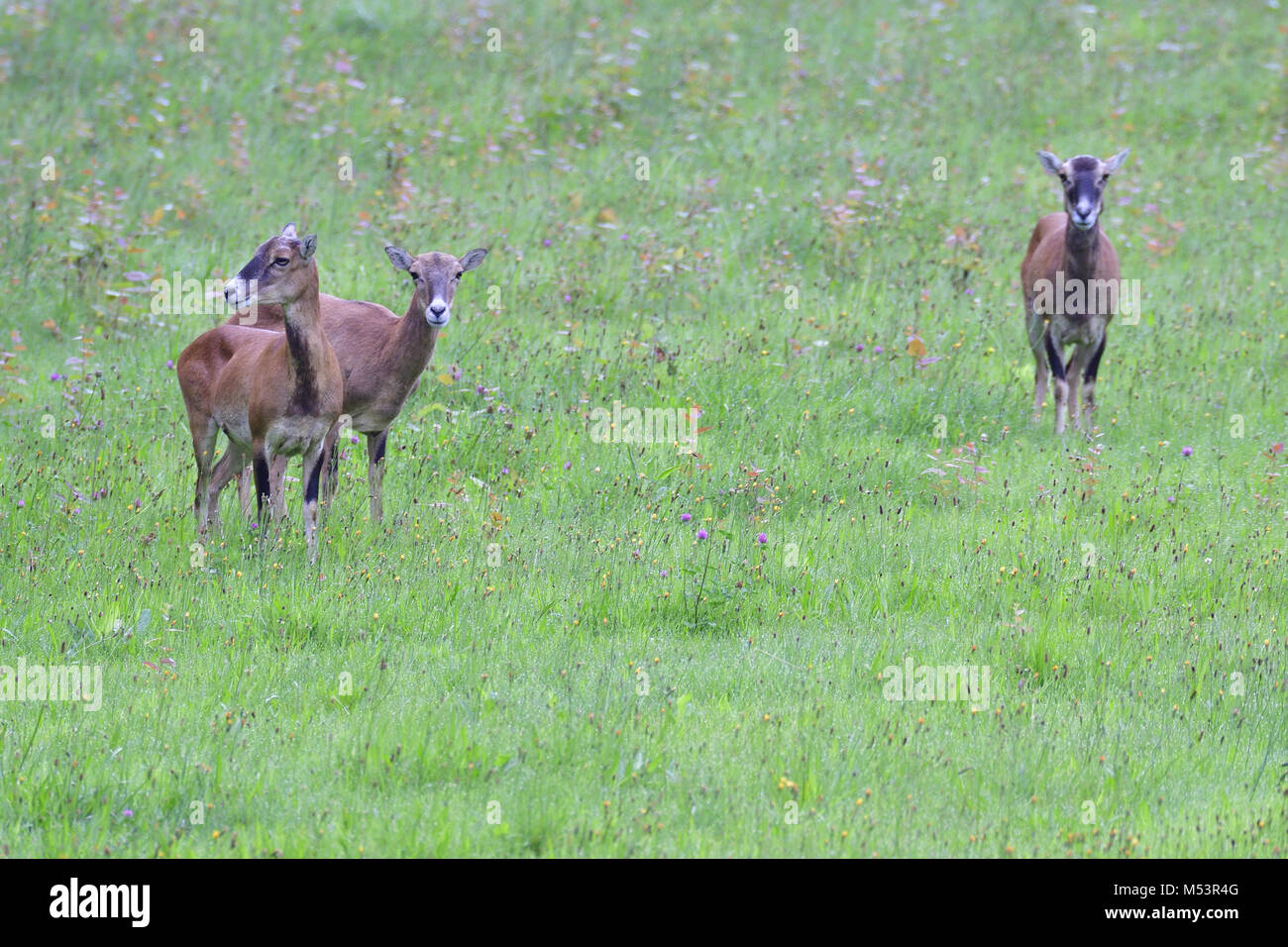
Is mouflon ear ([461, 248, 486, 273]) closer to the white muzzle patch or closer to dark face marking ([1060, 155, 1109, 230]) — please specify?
the white muzzle patch

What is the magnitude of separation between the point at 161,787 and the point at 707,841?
2316mm

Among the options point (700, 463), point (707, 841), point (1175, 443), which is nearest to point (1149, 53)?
point (1175, 443)

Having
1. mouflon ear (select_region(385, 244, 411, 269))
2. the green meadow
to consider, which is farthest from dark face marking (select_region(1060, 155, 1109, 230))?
mouflon ear (select_region(385, 244, 411, 269))

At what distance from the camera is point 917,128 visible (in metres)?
19.9

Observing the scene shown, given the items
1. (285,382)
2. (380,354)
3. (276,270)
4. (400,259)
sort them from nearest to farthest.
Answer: (276,270) < (285,382) < (400,259) < (380,354)

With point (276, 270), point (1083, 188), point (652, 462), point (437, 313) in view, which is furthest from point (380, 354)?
point (1083, 188)

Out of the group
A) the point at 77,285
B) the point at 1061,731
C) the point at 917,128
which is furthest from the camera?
the point at 917,128

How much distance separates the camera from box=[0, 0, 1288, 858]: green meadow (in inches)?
245

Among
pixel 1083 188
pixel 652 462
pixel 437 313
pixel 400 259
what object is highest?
pixel 1083 188

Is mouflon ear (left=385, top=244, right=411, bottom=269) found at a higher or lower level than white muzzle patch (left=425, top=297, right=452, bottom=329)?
higher

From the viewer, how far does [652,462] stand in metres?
10.6

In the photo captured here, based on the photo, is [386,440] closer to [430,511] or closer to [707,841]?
[430,511]

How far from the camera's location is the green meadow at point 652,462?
6.23 m

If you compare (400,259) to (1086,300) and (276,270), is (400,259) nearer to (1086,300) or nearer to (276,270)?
(276,270)
